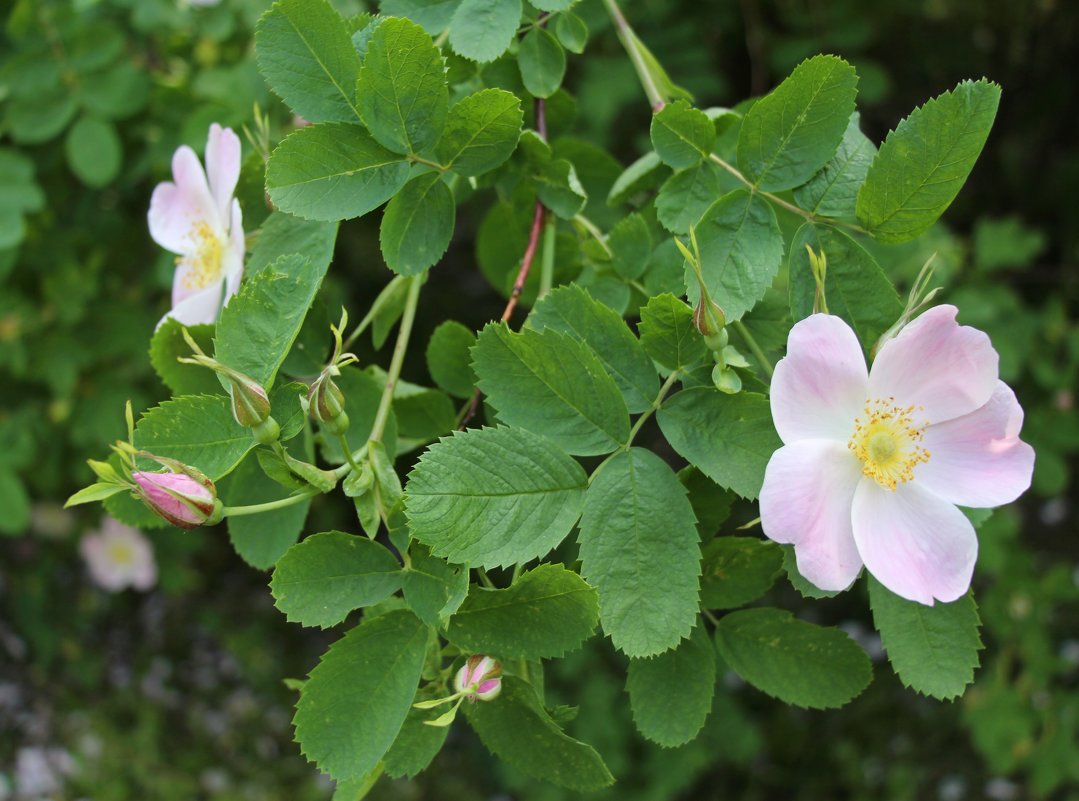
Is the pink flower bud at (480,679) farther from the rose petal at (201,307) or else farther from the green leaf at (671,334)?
the rose petal at (201,307)

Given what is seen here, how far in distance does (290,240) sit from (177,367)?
136 mm

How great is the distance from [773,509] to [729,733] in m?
2.30

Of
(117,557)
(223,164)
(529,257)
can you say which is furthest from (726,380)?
(117,557)

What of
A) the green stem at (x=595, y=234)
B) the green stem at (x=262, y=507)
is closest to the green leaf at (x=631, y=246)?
the green stem at (x=595, y=234)

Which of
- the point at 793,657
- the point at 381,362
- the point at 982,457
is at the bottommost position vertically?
the point at 381,362

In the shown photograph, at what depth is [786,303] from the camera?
2.61ft

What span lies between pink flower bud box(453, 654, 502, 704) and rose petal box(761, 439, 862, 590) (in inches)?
8.1

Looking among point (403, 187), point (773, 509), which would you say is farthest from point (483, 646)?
point (403, 187)

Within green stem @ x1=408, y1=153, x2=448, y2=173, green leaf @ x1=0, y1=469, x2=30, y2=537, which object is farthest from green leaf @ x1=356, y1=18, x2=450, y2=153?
green leaf @ x1=0, y1=469, x2=30, y2=537

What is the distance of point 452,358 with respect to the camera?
0.89 metres

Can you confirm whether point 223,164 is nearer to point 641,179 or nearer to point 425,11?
point 425,11

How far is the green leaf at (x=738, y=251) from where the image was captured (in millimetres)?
705

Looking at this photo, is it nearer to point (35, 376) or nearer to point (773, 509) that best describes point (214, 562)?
point (35, 376)

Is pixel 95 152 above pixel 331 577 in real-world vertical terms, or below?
below
